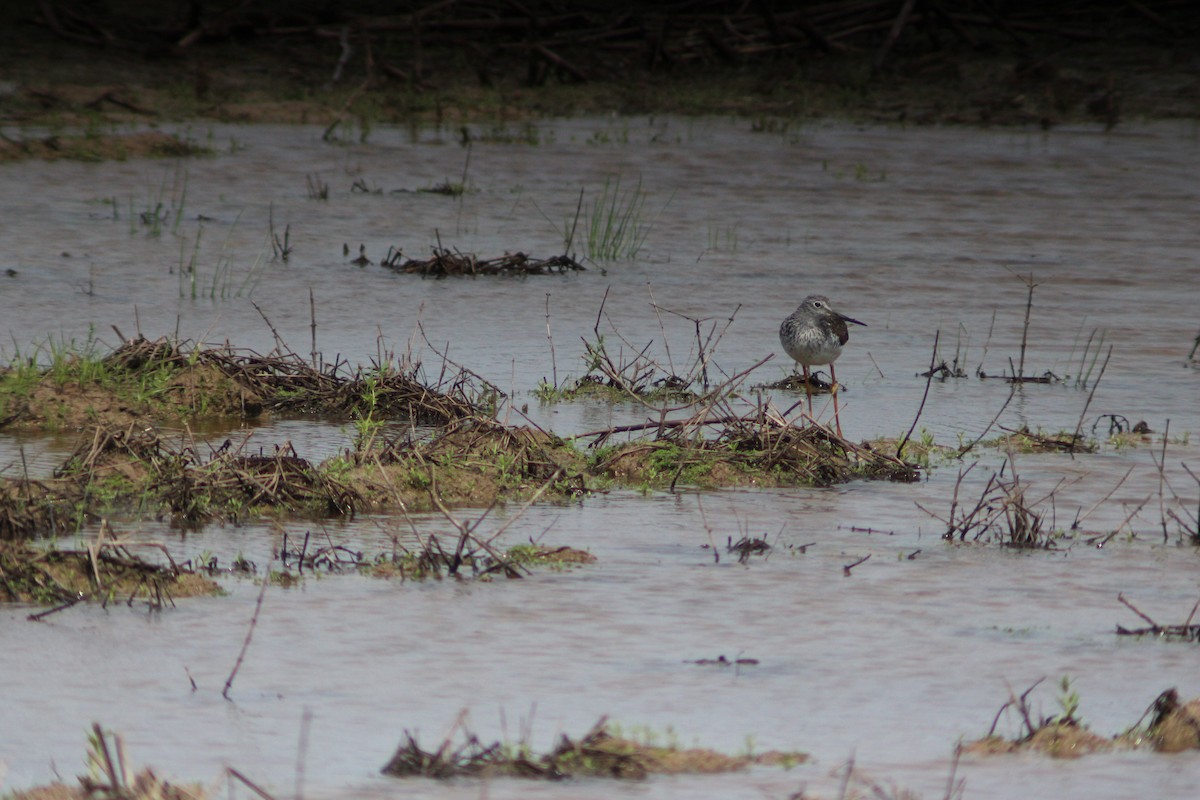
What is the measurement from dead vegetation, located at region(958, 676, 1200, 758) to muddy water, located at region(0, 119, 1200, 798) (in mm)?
57

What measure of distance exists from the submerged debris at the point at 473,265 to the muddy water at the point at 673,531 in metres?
0.12

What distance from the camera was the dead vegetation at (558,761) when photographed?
3.95 metres

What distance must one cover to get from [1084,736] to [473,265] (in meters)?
7.97

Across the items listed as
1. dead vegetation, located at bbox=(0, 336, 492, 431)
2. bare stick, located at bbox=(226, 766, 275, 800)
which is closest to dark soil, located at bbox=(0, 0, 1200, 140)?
dead vegetation, located at bbox=(0, 336, 492, 431)

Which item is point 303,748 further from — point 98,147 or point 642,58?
point 642,58

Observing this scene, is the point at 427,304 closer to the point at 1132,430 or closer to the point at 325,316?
the point at 325,316

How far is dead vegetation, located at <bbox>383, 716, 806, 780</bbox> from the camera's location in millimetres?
3949

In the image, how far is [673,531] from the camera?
630 cm

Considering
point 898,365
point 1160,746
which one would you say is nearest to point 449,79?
point 898,365

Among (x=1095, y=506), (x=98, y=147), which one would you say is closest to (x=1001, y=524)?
(x=1095, y=506)

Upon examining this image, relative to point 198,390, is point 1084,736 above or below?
below

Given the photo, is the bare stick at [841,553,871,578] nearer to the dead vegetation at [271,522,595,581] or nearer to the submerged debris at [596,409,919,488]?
the dead vegetation at [271,522,595,581]

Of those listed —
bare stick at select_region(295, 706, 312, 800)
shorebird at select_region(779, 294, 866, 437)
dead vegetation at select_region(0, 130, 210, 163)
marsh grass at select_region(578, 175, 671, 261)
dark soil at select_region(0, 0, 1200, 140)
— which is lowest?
bare stick at select_region(295, 706, 312, 800)

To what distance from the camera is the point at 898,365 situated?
A: 9.66 metres
